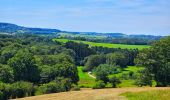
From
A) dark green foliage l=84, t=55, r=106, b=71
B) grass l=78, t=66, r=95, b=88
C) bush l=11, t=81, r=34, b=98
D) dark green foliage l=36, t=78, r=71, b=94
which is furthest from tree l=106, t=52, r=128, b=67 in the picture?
bush l=11, t=81, r=34, b=98

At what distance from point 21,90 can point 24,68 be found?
2037cm

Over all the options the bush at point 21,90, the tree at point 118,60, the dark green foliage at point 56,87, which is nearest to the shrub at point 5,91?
the bush at point 21,90

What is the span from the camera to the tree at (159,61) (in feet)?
241

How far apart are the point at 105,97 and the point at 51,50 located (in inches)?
6249

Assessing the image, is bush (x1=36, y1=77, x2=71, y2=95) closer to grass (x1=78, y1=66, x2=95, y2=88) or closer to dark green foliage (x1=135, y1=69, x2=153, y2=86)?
grass (x1=78, y1=66, x2=95, y2=88)

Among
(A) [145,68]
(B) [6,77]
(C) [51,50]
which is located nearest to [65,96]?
(A) [145,68]

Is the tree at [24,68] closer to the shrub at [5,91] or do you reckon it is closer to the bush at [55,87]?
the bush at [55,87]

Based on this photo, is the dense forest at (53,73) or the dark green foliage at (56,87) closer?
the dense forest at (53,73)

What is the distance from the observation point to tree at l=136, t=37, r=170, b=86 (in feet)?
241

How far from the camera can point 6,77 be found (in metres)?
91.2

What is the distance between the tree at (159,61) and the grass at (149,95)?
4297 centimetres

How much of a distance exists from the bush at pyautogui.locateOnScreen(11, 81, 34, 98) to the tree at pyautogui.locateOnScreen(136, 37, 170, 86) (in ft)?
80.4

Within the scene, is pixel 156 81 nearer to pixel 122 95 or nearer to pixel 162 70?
pixel 162 70

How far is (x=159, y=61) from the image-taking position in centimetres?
7406
